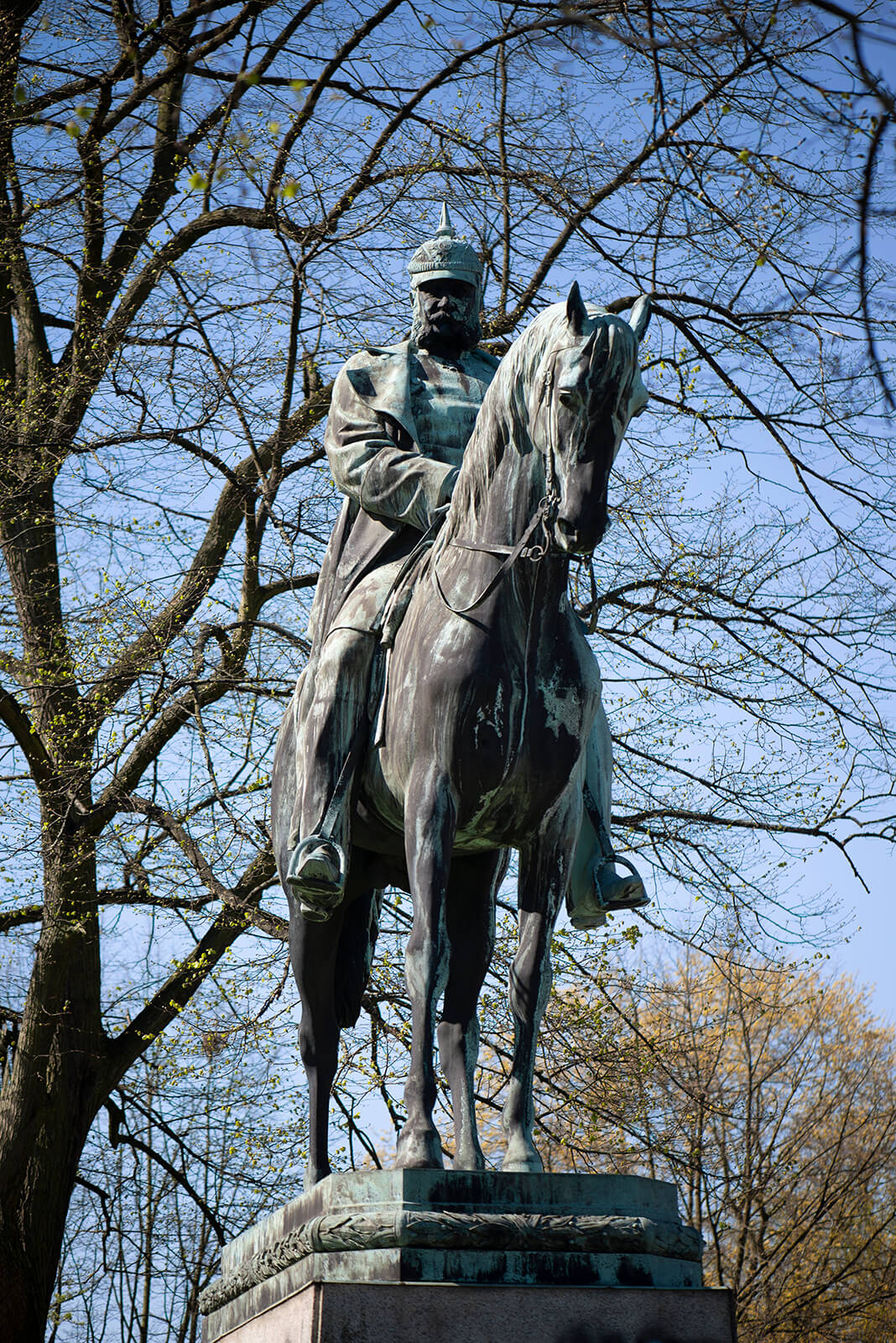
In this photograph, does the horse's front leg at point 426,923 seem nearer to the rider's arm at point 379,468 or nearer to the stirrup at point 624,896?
the stirrup at point 624,896

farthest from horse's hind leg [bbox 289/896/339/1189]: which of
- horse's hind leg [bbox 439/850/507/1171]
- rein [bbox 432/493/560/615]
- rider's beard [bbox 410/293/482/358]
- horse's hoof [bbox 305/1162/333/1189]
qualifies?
rider's beard [bbox 410/293/482/358]

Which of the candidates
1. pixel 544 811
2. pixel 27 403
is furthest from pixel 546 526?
pixel 27 403

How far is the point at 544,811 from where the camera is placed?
502 centimetres

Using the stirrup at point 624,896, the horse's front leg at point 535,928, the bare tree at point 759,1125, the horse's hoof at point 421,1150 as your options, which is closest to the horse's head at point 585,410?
the horse's front leg at point 535,928

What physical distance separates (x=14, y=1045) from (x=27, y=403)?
4.81 m

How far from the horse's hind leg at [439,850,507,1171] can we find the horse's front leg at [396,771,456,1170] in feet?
1.48

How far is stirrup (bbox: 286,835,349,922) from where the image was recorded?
5.26 m

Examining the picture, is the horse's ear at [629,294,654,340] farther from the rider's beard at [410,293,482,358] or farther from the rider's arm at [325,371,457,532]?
the rider's beard at [410,293,482,358]

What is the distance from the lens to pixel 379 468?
5727mm

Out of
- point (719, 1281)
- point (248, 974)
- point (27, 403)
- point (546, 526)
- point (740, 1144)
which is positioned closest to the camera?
point (546, 526)

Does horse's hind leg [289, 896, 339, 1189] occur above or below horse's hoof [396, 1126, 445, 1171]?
above

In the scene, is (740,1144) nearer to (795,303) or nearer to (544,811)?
(795,303)

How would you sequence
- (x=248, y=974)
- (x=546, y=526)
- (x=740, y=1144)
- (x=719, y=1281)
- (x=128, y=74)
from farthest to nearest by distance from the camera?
(x=740, y=1144), (x=719, y=1281), (x=128, y=74), (x=248, y=974), (x=546, y=526)

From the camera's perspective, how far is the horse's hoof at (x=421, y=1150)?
4.57 metres
